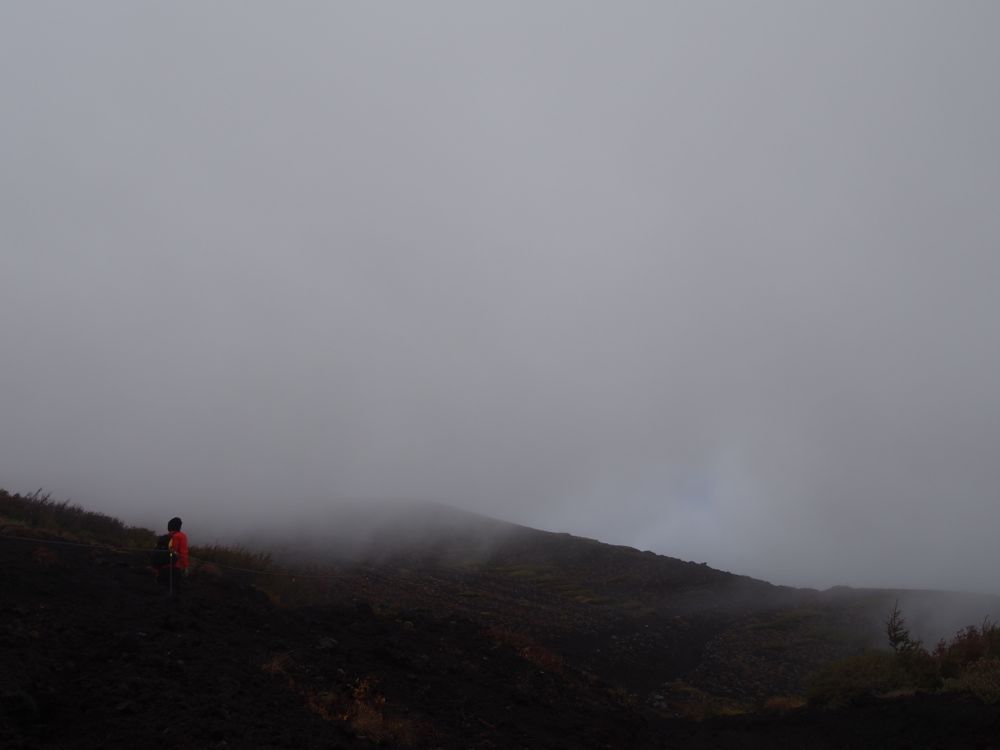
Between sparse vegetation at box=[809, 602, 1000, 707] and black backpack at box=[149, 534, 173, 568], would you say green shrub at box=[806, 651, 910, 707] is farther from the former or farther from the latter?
black backpack at box=[149, 534, 173, 568]

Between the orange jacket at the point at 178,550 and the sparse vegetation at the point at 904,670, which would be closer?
the orange jacket at the point at 178,550

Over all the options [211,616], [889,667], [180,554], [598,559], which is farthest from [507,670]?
[598,559]

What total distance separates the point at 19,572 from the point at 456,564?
111 feet

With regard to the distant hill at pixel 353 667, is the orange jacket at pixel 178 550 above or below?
above

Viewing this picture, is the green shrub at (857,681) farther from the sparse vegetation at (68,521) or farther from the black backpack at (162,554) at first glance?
the sparse vegetation at (68,521)

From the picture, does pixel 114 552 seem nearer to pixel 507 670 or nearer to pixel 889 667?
pixel 507 670

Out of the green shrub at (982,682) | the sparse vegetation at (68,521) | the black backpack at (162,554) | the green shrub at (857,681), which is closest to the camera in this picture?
the green shrub at (982,682)

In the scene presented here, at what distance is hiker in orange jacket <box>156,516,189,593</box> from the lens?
1420 cm

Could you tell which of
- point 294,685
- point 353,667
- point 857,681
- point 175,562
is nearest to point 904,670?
point 857,681

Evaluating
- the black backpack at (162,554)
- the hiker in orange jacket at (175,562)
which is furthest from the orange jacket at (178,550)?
the black backpack at (162,554)

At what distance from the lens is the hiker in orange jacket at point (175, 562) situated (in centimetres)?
1420

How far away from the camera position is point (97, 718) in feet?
25.9

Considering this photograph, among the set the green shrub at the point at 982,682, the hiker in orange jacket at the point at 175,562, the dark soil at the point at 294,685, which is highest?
the green shrub at the point at 982,682

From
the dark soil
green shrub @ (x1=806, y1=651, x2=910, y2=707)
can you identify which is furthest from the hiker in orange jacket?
green shrub @ (x1=806, y1=651, x2=910, y2=707)
